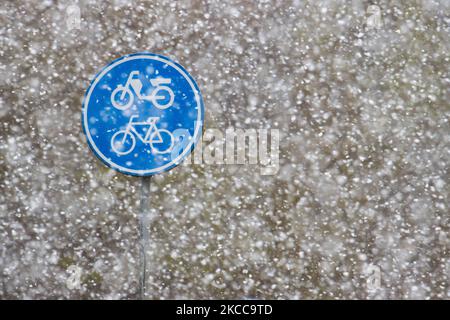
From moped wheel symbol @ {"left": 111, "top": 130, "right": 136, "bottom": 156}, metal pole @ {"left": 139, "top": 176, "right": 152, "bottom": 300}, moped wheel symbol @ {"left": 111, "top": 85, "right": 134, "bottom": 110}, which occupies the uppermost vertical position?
moped wheel symbol @ {"left": 111, "top": 85, "right": 134, "bottom": 110}

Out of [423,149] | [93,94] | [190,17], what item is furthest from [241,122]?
[423,149]

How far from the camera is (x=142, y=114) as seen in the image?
1.93 meters

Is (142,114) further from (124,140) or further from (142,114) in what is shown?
(124,140)

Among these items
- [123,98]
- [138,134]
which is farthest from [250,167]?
[123,98]

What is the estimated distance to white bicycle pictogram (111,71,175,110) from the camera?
6.34 ft

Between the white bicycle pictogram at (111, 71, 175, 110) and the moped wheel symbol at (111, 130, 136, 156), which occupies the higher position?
the white bicycle pictogram at (111, 71, 175, 110)

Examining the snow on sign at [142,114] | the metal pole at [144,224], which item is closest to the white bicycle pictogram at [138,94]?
the snow on sign at [142,114]

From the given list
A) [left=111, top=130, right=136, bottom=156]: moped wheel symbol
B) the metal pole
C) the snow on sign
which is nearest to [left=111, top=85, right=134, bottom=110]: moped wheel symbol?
the snow on sign

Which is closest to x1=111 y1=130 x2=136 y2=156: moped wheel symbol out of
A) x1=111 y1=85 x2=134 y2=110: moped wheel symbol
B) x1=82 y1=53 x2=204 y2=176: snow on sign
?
x1=82 y1=53 x2=204 y2=176: snow on sign

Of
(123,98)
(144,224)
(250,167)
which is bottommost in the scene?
(144,224)

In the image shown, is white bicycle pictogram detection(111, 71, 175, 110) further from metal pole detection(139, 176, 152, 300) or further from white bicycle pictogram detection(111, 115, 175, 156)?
metal pole detection(139, 176, 152, 300)

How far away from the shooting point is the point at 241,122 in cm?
197

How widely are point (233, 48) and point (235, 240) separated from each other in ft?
2.46

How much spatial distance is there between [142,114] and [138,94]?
0.26 ft
